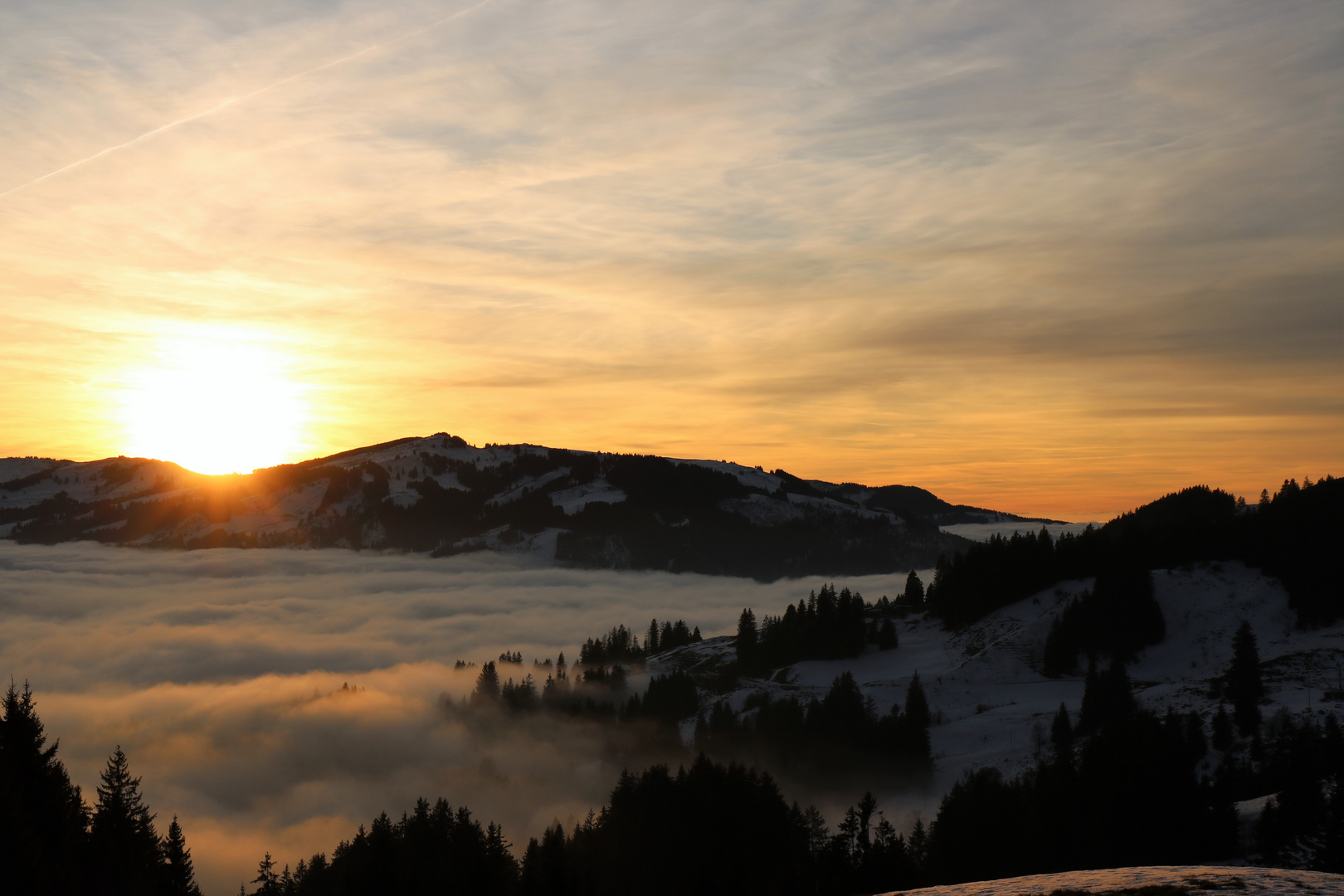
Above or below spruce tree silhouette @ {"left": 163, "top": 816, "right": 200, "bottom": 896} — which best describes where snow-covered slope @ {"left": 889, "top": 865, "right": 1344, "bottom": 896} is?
above

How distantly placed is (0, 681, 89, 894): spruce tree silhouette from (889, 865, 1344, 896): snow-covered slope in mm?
43670

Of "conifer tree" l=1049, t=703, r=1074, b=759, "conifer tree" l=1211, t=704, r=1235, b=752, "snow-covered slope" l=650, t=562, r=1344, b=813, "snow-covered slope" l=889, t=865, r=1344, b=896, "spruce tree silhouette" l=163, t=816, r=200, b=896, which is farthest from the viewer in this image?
"snow-covered slope" l=650, t=562, r=1344, b=813

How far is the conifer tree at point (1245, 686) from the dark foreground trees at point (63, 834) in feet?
458

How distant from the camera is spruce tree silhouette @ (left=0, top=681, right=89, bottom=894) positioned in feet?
141

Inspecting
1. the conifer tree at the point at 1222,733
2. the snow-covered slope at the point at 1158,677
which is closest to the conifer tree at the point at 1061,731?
the snow-covered slope at the point at 1158,677

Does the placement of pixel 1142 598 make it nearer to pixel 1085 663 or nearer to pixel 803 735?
pixel 1085 663

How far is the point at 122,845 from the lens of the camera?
55.5 m

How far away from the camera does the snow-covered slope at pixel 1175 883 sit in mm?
35500

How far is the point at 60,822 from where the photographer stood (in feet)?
164

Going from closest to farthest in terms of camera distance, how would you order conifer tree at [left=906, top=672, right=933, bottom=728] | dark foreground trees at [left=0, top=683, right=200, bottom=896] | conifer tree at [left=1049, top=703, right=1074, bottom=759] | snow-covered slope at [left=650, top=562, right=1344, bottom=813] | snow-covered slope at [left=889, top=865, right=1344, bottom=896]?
snow-covered slope at [left=889, top=865, right=1344, bottom=896] → dark foreground trees at [left=0, top=683, right=200, bottom=896] → conifer tree at [left=1049, top=703, right=1074, bottom=759] → snow-covered slope at [left=650, top=562, right=1344, bottom=813] → conifer tree at [left=906, top=672, right=933, bottom=728]

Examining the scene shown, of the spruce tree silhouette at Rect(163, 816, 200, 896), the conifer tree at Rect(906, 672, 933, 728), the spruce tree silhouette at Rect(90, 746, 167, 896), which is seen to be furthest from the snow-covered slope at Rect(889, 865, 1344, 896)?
the conifer tree at Rect(906, 672, 933, 728)

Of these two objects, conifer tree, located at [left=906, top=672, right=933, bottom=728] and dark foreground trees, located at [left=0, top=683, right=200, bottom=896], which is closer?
dark foreground trees, located at [left=0, top=683, right=200, bottom=896]

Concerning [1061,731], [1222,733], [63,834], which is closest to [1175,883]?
[63,834]

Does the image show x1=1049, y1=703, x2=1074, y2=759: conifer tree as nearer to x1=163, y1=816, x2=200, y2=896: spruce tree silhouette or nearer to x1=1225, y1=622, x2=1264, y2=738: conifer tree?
x1=1225, y1=622, x2=1264, y2=738: conifer tree
